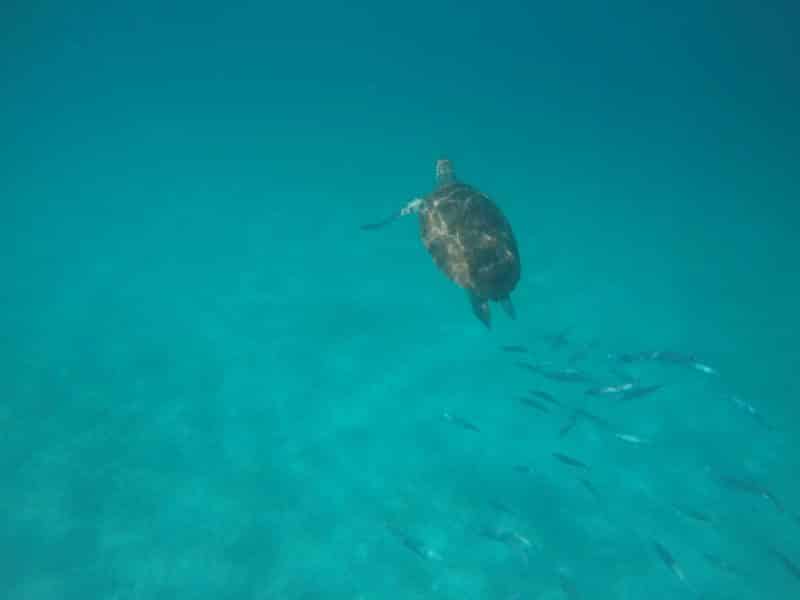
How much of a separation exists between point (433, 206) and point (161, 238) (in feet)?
45.3

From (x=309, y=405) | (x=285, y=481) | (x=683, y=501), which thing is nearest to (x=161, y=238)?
(x=309, y=405)

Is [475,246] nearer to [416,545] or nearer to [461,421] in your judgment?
[461,421]

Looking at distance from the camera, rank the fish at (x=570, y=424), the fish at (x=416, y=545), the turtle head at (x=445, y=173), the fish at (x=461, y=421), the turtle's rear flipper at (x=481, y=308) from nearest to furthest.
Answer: the fish at (x=416, y=545)
the turtle's rear flipper at (x=481, y=308)
the fish at (x=461, y=421)
the fish at (x=570, y=424)
the turtle head at (x=445, y=173)

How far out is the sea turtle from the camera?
22.3 ft

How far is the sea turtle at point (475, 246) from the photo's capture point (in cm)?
680

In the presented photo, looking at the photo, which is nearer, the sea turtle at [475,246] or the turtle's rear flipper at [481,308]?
the sea turtle at [475,246]

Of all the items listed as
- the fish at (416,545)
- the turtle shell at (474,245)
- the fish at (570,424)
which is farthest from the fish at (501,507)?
the turtle shell at (474,245)

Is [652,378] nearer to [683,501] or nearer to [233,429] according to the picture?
[683,501]

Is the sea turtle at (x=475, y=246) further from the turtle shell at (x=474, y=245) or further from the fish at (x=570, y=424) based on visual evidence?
the fish at (x=570, y=424)

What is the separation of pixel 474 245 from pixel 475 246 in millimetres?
24

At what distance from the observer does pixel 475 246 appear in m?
6.88

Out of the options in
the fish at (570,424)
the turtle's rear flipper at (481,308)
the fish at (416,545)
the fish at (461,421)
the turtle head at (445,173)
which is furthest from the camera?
the turtle head at (445,173)

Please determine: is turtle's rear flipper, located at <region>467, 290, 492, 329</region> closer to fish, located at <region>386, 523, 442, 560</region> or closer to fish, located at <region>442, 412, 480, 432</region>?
fish, located at <region>442, 412, 480, 432</region>

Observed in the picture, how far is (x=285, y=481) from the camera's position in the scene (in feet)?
28.6
